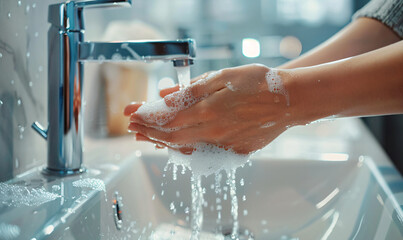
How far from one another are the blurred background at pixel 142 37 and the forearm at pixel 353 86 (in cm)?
36

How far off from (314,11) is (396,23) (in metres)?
0.96

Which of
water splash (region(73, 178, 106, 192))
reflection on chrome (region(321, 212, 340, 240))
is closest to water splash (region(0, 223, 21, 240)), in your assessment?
water splash (region(73, 178, 106, 192))

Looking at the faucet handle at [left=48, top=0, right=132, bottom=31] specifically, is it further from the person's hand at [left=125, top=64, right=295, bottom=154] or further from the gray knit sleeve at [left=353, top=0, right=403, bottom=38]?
the gray knit sleeve at [left=353, top=0, right=403, bottom=38]

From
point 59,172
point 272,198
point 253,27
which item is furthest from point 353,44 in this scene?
point 253,27

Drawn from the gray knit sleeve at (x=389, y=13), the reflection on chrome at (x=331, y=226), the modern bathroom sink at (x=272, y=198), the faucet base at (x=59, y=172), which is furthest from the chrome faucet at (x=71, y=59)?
the gray knit sleeve at (x=389, y=13)

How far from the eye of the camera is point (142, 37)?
97cm

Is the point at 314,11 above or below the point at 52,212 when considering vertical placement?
above

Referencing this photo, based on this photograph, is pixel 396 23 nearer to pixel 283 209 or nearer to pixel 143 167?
pixel 283 209

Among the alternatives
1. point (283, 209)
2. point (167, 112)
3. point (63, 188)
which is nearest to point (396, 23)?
point (283, 209)

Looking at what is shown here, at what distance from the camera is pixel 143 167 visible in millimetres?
686

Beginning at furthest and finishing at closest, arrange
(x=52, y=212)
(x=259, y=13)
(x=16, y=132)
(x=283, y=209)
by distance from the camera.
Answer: (x=259, y=13) < (x=283, y=209) < (x=16, y=132) < (x=52, y=212)

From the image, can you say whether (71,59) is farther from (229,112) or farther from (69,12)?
(229,112)

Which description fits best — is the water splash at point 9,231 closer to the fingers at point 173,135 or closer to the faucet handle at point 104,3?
the fingers at point 173,135

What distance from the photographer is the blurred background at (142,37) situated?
0.51 m
